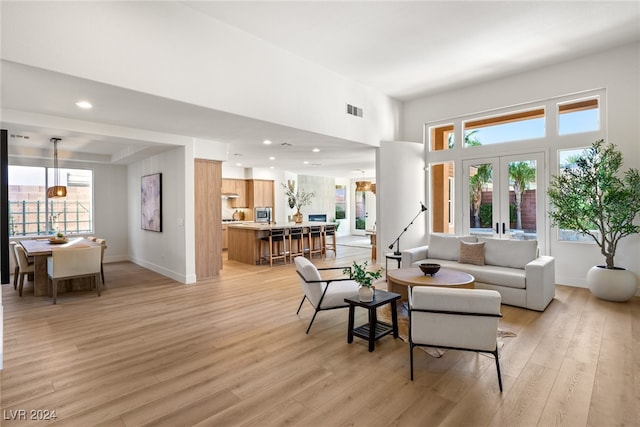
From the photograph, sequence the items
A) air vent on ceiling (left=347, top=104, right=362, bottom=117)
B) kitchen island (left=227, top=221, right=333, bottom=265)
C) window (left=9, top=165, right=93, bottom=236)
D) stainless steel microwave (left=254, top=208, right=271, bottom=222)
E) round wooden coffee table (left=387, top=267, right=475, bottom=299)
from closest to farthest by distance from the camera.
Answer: round wooden coffee table (left=387, top=267, right=475, bottom=299) < air vent on ceiling (left=347, top=104, right=362, bottom=117) < window (left=9, top=165, right=93, bottom=236) < kitchen island (left=227, top=221, right=333, bottom=265) < stainless steel microwave (left=254, top=208, right=271, bottom=222)

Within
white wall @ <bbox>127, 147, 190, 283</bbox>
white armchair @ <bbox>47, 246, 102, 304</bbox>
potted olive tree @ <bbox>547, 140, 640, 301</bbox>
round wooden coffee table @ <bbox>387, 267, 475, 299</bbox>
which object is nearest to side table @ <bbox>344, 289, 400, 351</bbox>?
round wooden coffee table @ <bbox>387, 267, 475, 299</bbox>

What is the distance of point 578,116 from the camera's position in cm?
576

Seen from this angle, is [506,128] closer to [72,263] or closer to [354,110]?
[354,110]

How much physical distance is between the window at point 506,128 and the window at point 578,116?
298 mm

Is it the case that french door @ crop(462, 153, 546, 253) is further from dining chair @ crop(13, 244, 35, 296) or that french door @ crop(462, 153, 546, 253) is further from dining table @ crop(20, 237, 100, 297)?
dining chair @ crop(13, 244, 35, 296)

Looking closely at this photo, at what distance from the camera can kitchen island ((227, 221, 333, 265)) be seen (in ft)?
26.0

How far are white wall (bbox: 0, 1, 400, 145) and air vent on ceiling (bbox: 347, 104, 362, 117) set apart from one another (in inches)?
17.7

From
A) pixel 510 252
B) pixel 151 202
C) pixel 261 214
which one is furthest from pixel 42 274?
→ pixel 510 252

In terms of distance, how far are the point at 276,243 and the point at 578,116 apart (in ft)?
21.9

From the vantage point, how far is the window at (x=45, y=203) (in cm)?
749

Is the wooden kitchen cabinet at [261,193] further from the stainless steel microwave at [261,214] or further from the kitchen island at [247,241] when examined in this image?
the kitchen island at [247,241]

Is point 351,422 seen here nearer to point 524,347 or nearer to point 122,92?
point 524,347

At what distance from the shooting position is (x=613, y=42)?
16.7 ft

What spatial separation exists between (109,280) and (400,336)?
5.80 m
